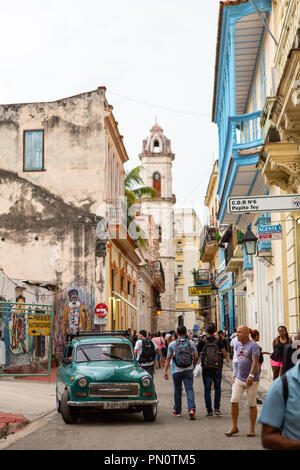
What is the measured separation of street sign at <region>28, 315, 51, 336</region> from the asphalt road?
26.1 ft

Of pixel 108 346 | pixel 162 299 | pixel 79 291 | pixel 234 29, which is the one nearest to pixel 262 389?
pixel 108 346

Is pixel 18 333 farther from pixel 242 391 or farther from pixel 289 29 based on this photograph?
pixel 289 29

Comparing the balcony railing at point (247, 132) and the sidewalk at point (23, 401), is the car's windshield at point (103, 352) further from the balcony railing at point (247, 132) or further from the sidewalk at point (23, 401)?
the balcony railing at point (247, 132)

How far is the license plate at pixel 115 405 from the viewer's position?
1084 centimetres

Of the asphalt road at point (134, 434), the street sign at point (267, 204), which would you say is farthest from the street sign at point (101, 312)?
the street sign at point (267, 204)

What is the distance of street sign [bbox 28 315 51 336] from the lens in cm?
2038

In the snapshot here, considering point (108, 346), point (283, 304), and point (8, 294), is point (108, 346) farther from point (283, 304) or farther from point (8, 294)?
point (8, 294)

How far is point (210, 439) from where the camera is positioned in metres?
9.17

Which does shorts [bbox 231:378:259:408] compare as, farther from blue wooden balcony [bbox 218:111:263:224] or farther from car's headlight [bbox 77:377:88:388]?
blue wooden balcony [bbox 218:111:263:224]

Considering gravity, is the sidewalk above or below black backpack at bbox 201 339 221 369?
below

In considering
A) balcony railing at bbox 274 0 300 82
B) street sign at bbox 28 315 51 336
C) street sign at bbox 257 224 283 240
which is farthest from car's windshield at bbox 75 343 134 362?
street sign at bbox 28 315 51 336

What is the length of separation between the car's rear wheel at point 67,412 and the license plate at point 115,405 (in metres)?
0.54

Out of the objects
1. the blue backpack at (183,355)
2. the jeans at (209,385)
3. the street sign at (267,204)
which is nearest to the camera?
the street sign at (267,204)
